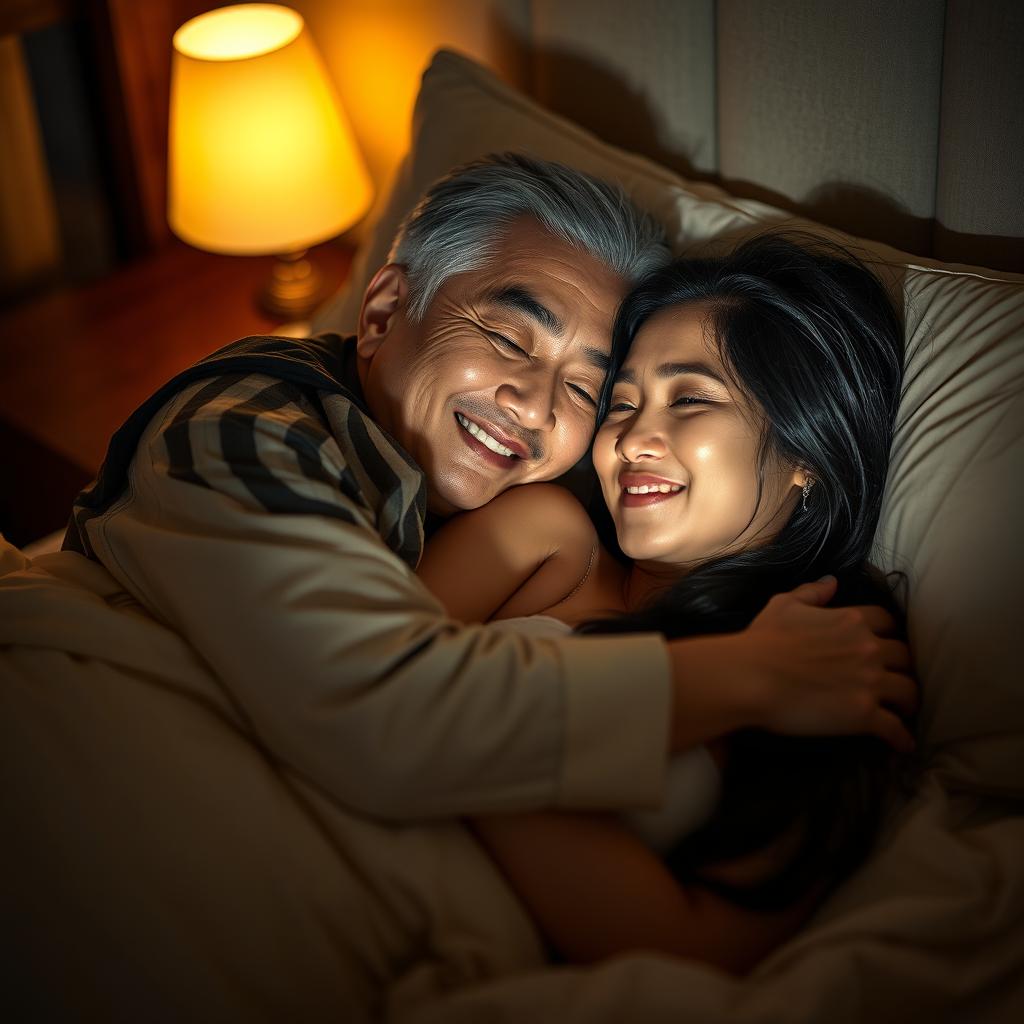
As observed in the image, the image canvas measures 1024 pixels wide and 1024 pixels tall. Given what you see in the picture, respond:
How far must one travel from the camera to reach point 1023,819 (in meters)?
1.05

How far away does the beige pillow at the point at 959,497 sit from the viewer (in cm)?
110

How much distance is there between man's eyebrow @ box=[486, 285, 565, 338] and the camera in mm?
1399

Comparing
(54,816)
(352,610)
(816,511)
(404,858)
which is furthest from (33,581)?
(816,511)

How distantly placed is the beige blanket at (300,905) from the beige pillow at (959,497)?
0.09 metres

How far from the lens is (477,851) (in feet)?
3.41

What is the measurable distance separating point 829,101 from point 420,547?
92 cm

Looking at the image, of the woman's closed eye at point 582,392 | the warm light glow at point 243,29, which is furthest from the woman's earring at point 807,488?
the warm light glow at point 243,29

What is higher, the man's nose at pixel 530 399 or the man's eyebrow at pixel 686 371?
the man's eyebrow at pixel 686 371

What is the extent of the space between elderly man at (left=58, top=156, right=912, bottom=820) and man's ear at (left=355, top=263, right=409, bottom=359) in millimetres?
15

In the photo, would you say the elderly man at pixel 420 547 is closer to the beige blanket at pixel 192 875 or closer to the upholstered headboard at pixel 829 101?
the beige blanket at pixel 192 875

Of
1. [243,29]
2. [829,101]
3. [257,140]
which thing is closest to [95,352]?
[257,140]

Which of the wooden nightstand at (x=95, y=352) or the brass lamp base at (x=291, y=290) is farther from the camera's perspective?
the brass lamp base at (x=291, y=290)

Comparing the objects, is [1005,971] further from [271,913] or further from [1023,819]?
[271,913]

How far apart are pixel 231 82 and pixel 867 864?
1848mm
